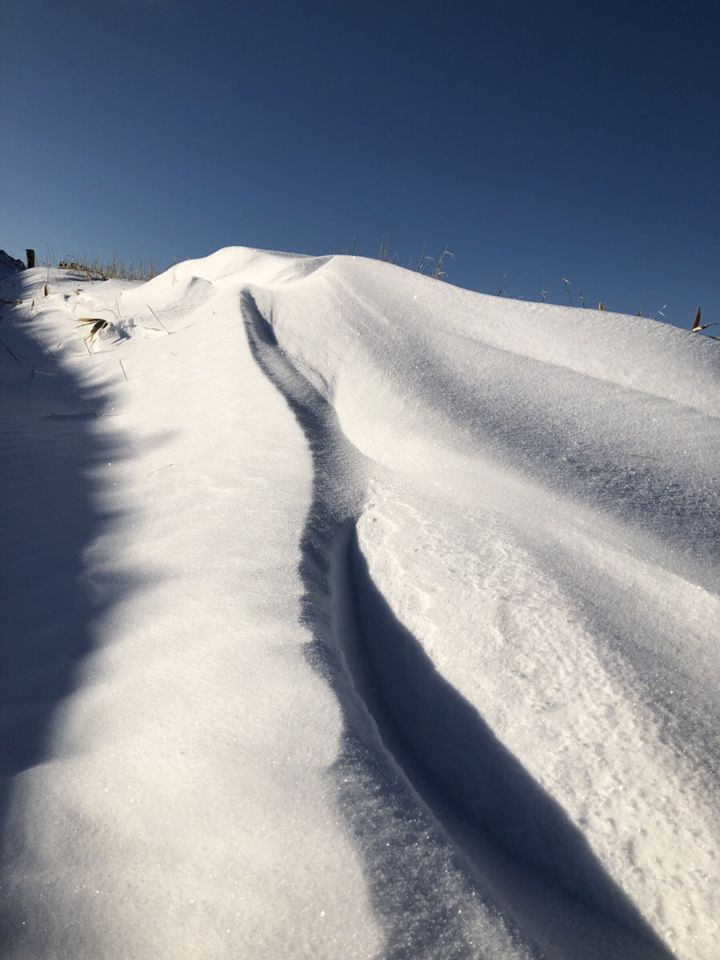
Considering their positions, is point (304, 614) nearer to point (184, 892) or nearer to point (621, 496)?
point (184, 892)

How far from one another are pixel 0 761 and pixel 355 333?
1.76m

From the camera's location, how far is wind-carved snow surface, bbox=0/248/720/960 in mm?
676

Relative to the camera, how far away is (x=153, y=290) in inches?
167

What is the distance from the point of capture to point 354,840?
0.68 metres

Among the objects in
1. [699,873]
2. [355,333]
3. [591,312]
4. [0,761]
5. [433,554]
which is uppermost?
[591,312]

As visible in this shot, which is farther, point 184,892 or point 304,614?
point 304,614

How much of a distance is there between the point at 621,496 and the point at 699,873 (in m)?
0.78

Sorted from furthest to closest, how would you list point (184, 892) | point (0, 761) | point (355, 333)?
point (355, 333), point (0, 761), point (184, 892)

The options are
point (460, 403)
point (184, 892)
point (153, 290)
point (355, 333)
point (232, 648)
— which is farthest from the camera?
point (153, 290)

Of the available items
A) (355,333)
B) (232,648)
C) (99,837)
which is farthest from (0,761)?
(355,333)

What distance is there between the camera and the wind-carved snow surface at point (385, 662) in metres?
0.68

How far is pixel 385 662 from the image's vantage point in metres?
1.08

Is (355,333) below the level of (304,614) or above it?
above

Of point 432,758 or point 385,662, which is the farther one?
point 385,662
